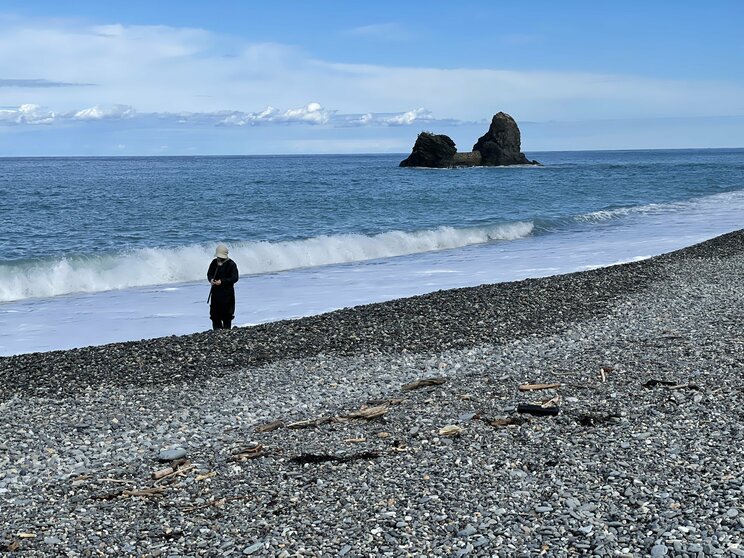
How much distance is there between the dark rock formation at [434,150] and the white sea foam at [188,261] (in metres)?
82.5

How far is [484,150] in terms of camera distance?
401ft

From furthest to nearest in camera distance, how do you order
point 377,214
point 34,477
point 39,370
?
point 377,214, point 39,370, point 34,477

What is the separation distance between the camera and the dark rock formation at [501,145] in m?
121

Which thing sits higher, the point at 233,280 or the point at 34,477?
the point at 233,280

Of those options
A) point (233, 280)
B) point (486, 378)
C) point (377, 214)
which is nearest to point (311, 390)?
point (486, 378)

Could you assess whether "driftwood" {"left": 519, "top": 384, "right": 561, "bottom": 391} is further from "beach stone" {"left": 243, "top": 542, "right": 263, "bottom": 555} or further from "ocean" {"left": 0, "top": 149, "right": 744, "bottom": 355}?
"ocean" {"left": 0, "top": 149, "right": 744, "bottom": 355}

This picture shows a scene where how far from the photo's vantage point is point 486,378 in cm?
961

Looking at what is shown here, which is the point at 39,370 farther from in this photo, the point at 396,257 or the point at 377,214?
the point at 377,214

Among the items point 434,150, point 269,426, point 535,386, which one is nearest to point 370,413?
point 269,426

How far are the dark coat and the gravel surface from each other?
2.81 ft

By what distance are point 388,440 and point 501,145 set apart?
116530 millimetres

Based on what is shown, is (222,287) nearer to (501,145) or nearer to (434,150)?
(434,150)

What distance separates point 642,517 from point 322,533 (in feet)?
6.56

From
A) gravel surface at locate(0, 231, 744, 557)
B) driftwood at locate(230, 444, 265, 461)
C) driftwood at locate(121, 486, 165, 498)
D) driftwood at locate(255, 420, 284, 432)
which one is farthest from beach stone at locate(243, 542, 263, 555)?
driftwood at locate(255, 420, 284, 432)
